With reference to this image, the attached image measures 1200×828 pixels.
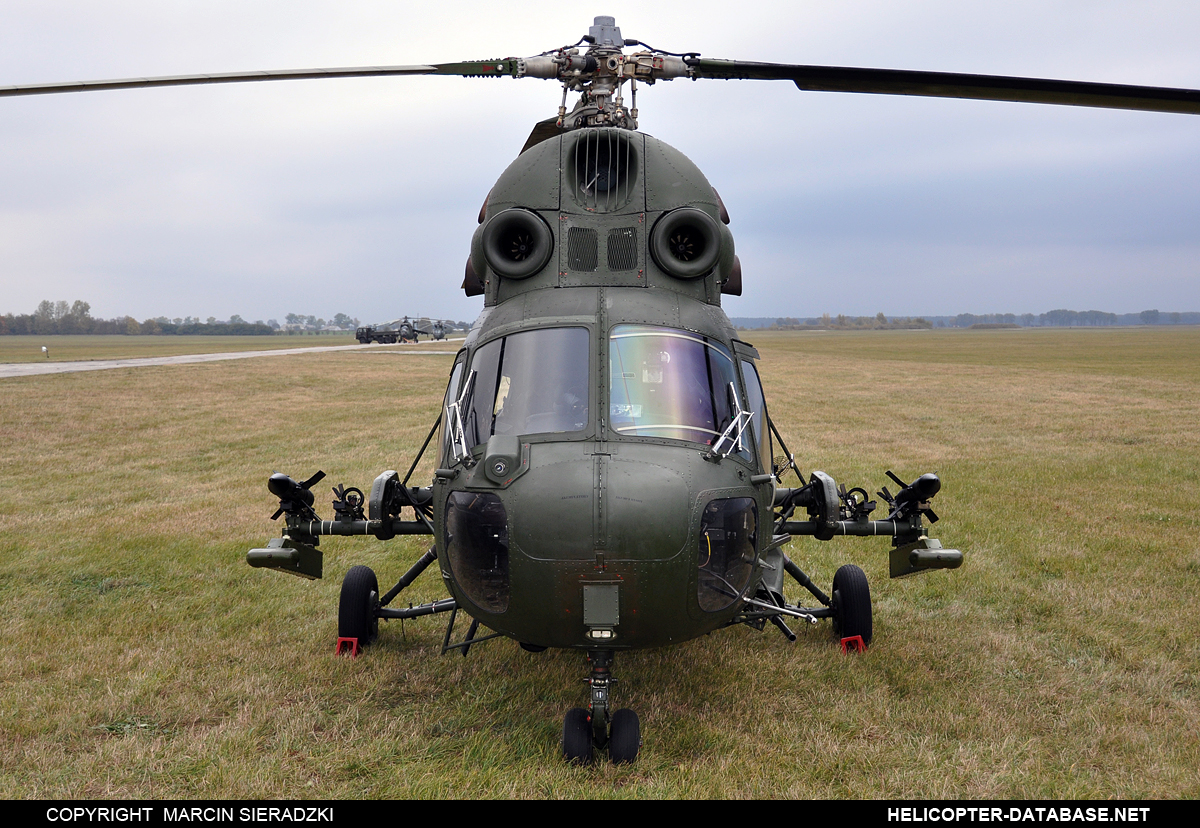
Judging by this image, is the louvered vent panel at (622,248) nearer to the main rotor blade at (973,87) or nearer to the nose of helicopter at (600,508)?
the main rotor blade at (973,87)

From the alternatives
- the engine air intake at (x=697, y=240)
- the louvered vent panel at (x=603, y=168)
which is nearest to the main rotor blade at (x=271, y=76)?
the louvered vent panel at (x=603, y=168)

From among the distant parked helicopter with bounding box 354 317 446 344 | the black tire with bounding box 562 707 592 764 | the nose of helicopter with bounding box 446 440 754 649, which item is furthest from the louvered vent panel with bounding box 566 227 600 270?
the distant parked helicopter with bounding box 354 317 446 344

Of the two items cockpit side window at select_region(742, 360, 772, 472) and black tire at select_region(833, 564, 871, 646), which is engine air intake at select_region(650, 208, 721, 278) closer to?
cockpit side window at select_region(742, 360, 772, 472)

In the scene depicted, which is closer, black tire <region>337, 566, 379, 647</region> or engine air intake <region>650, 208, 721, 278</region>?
engine air intake <region>650, 208, 721, 278</region>

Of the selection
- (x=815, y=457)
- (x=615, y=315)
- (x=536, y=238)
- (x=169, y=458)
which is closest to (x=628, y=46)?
(x=536, y=238)

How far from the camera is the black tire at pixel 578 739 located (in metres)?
4.23

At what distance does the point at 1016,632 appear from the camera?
254 inches

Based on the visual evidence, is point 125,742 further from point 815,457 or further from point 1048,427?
point 1048,427

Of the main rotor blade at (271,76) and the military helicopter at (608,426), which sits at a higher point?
the main rotor blade at (271,76)

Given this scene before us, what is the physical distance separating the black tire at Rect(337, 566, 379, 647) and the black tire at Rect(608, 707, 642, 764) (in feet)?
8.37

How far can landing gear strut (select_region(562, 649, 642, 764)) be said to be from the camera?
4.21m

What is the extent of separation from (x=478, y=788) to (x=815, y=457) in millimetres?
11619

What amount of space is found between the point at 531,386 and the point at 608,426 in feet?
2.08

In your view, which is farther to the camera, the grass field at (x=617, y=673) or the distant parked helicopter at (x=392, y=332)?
the distant parked helicopter at (x=392, y=332)
